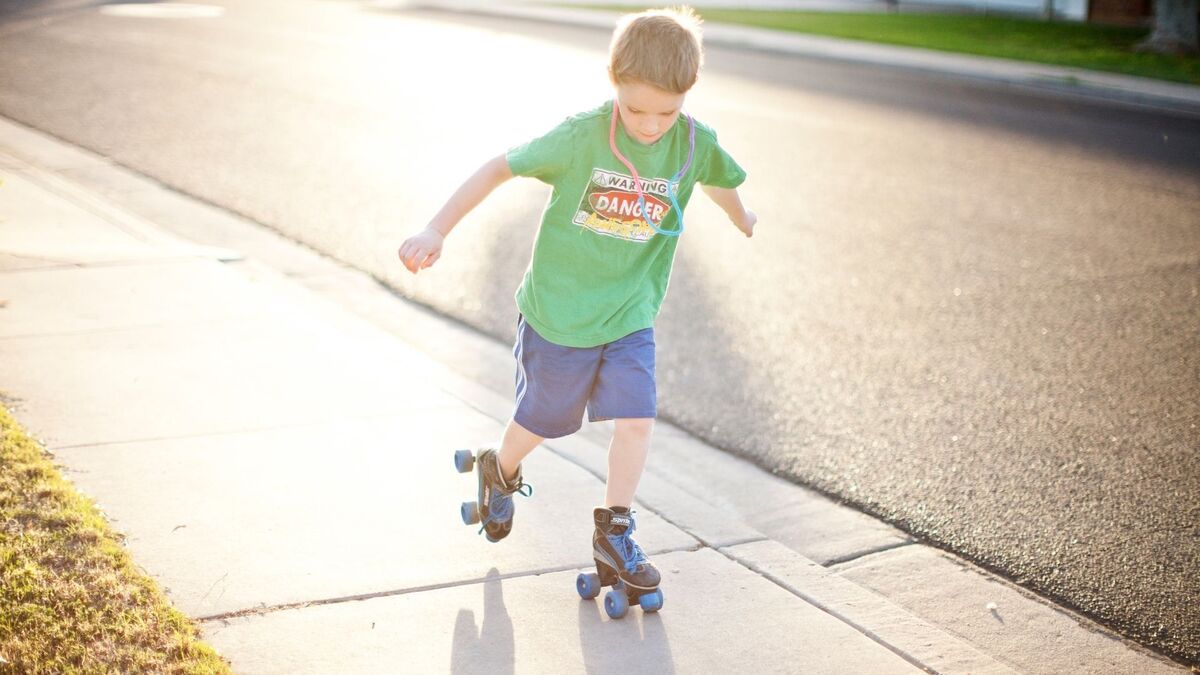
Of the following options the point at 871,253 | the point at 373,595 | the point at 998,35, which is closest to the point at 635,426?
the point at 373,595

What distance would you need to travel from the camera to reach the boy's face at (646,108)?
3.21 m

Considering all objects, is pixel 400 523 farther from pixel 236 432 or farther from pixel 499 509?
pixel 236 432

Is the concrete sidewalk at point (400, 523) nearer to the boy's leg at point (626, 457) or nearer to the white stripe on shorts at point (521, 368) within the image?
the boy's leg at point (626, 457)

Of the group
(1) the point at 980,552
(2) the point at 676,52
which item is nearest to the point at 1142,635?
(1) the point at 980,552

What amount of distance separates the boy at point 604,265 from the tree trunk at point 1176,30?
61.5 feet

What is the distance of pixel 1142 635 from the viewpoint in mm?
3656

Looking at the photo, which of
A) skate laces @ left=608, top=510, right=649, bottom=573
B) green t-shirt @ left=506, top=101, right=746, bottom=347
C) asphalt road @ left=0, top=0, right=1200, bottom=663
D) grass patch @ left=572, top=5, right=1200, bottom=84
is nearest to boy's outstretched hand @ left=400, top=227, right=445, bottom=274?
green t-shirt @ left=506, top=101, right=746, bottom=347

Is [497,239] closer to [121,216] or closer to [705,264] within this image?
[705,264]

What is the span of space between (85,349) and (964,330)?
414 cm

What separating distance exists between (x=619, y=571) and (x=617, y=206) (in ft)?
3.26

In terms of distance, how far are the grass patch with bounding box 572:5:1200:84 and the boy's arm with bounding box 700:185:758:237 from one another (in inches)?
580

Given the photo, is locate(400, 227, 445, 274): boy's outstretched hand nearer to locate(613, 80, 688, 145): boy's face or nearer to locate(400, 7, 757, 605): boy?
locate(400, 7, 757, 605): boy

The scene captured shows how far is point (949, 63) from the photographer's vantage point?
1781 cm

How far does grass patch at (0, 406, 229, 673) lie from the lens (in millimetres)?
2943
